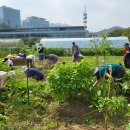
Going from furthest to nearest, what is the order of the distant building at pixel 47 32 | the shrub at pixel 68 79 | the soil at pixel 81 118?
the distant building at pixel 47 32, the shrub at pixel 68 79, the soil at pixel 81 118

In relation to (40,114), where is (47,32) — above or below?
above

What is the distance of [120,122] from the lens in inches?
230

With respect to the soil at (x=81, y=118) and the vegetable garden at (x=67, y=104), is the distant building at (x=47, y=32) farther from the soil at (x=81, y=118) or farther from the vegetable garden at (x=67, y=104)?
the soil at (x=81, y=118)

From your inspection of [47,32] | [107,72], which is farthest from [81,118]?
[47,32]

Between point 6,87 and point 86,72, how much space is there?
1.87 meters

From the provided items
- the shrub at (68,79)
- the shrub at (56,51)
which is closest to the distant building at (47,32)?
the shrub at (56,51)

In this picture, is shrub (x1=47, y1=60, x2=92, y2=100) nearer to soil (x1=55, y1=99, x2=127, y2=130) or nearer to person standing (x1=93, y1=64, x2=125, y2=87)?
soil (x1=55, y1=99, x2=127, y2=130)

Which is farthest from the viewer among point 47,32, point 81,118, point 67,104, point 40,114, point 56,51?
point 47,32

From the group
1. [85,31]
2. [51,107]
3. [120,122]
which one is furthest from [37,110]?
[85,31]

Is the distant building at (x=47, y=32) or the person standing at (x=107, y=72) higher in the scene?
the distant building at (x=47, y=32)

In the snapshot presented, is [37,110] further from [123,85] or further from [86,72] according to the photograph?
[123,85]

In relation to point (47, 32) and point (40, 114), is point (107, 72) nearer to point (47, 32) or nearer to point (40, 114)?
point (40, 114)

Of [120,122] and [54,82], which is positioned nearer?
[120,122]

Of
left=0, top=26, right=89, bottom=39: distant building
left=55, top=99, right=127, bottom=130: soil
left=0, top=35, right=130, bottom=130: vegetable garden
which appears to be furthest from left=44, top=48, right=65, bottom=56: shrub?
left=0, top=26, right=89, bottom=39: distant building
